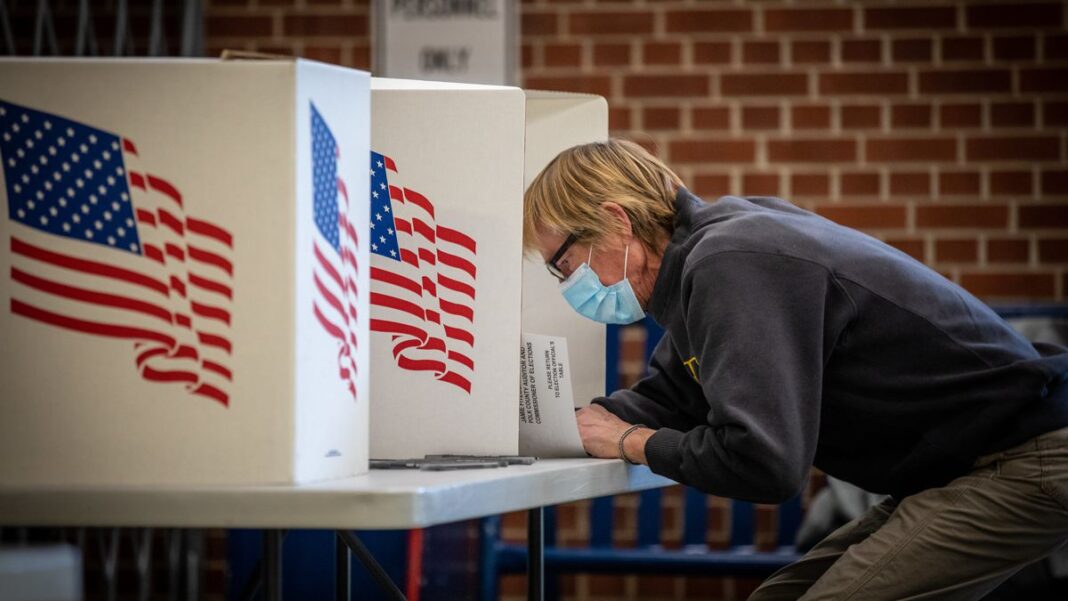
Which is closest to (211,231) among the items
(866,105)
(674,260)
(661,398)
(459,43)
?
(674,260)

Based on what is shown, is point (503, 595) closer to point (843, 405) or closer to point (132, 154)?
point (843, 405)

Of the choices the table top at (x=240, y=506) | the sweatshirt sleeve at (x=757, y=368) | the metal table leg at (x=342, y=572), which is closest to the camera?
the table top at (x=240, y=506)

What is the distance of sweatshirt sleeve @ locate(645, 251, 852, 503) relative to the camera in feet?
4.43

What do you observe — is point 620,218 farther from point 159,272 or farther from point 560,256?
point 159,272

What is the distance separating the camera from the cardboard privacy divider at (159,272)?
1.02 metres

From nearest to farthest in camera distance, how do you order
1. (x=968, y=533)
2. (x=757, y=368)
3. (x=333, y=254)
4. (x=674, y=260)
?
(x=333, y=254) → (x=757, y=368) → (x=968, y=533) → (x=674, y=260)

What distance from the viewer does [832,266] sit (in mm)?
1438

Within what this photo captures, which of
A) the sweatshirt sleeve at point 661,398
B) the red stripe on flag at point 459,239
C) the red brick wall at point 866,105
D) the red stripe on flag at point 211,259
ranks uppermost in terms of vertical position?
the red brick wall at point 866,105

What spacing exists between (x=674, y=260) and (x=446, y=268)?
31 centimetres

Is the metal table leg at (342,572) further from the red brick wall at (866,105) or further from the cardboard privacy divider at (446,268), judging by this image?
the red brick wall at (866,105)

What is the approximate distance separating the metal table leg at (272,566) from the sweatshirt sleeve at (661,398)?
0.66m

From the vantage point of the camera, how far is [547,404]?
4.93ft

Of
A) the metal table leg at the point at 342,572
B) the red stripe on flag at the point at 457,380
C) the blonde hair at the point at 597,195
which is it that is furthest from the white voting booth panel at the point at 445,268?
the metal table leg at the point at 342,572

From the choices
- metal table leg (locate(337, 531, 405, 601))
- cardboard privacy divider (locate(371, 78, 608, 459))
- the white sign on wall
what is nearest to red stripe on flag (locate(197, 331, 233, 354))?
cardboard privacy divider (locate(371, 78, 608, 459))
